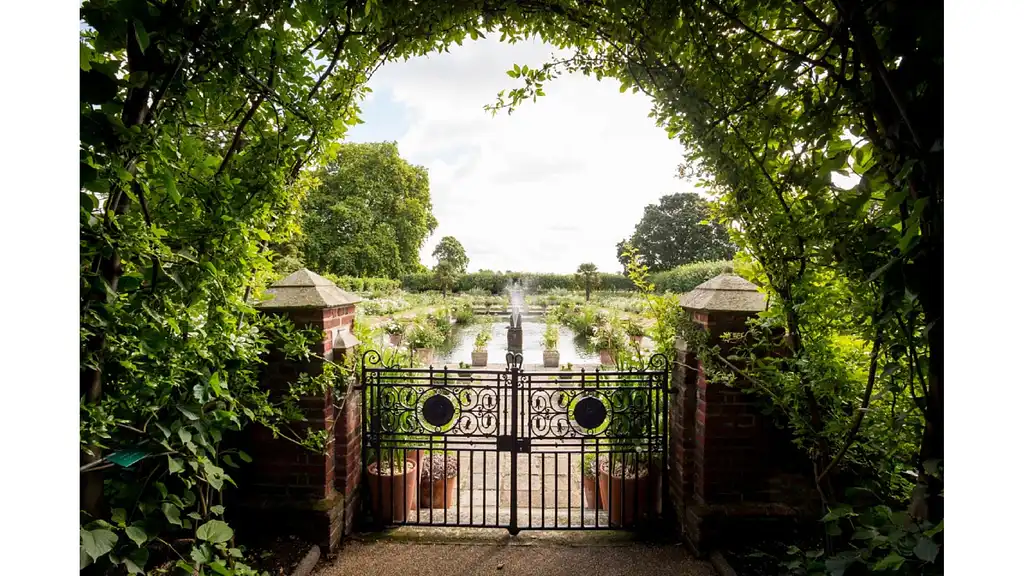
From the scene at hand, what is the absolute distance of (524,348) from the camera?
11672 mm

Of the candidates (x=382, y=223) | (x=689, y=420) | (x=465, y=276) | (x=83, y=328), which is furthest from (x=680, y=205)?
(x=83, y=328)

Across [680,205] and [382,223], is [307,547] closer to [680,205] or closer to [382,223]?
[382,223]

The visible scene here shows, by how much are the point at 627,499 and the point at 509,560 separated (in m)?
0.95

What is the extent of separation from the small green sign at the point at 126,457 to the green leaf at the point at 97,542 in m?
0.20

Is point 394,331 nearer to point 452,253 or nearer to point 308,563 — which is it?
point 308,563

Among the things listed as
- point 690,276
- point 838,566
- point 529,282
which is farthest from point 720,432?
point 529,282

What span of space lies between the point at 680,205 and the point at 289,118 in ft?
116

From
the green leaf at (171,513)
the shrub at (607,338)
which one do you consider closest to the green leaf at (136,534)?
the green leaf at (171,513)

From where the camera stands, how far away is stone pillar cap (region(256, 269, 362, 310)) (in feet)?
9.07

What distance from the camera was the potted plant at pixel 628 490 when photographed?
3252 millimetres

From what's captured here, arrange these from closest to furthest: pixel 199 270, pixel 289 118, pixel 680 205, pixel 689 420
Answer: pixel 199 270
pixel 289 118
pixel 689 420
pixel 680 205

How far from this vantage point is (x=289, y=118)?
1.73m

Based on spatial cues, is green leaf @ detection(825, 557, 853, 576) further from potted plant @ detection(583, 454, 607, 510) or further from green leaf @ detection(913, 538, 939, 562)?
potted plant @ detection(583, 454, 607, 510)

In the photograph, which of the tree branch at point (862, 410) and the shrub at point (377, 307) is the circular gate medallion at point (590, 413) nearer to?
the tree branch at point (862, 410)
